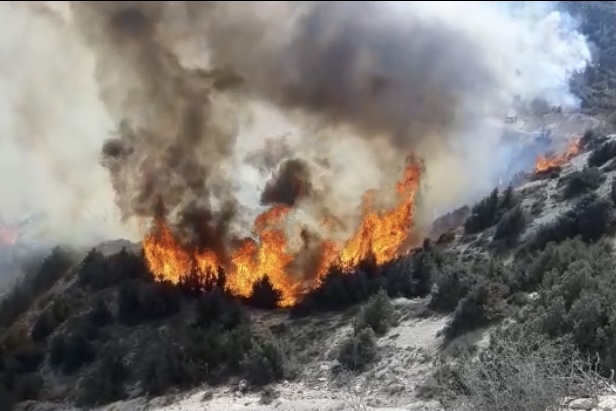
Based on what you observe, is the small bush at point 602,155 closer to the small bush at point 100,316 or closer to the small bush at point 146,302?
the small bush at point 146,302

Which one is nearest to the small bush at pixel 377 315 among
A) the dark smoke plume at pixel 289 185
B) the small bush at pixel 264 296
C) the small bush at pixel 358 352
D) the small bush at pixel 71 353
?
the small bush at pixel 358 352

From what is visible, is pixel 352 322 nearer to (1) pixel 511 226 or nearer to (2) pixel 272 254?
(2) pixel 272 254

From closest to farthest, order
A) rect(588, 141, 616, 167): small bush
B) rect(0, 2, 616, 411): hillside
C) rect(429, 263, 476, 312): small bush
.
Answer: rect(0, 2, 616, 411): hillside < rect(429, 263, 476, 312): small bush < rect(588, 141, 616, 167): small bush

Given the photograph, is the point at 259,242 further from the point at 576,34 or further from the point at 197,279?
the point at 576,34

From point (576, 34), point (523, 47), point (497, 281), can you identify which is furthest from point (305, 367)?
point (576, 34)

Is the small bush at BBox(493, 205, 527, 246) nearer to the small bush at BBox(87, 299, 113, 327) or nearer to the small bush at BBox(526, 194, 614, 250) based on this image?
the small bush at BBox(526, 194, 614, 250)

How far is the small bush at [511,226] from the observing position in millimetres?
28953

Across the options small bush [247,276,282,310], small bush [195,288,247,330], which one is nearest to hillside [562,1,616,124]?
small bush [247,276,282,310]

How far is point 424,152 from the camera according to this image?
38.0 meters

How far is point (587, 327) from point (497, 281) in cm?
618

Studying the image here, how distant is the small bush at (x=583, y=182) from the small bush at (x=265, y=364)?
568 inches

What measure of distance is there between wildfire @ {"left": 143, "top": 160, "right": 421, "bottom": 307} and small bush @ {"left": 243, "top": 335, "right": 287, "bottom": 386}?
21.6 ft

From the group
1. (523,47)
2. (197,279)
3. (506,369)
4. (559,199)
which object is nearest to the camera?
(506,369)

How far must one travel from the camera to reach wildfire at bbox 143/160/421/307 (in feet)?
96.3
